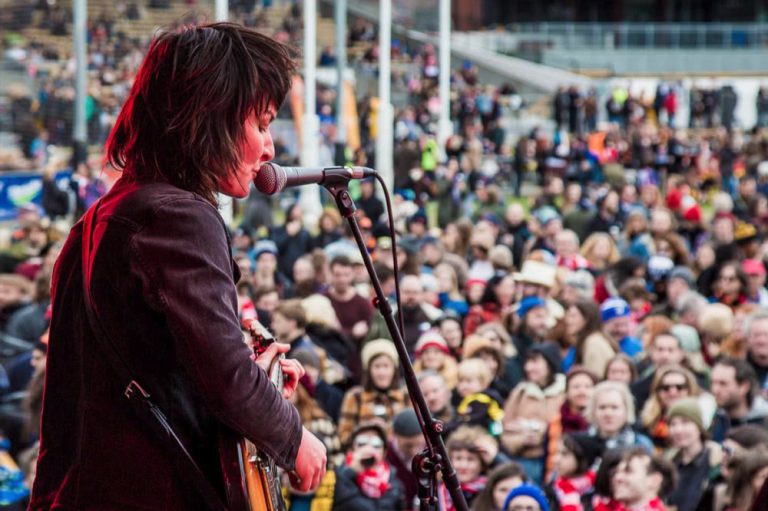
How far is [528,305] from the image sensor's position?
10148mm

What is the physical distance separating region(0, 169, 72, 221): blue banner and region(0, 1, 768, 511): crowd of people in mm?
484

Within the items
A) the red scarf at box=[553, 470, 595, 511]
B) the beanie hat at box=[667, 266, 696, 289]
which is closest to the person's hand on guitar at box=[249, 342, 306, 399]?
the red scarf at box=[553, 470, 595, 511]

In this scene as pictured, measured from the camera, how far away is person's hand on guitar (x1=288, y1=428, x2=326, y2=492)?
2.71 metres

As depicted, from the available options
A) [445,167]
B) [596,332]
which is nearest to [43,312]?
[596,332]

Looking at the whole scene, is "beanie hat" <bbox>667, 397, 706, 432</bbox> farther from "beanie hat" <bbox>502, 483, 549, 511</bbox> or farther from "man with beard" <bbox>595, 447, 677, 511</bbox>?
"beanie hat" <bbox>502, 483, 549, 511</bbox>

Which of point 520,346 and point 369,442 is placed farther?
point 520,346

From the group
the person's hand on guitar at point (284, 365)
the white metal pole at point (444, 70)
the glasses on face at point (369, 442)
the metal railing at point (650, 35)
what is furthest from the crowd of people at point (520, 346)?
the metal railing at point (650, 35)

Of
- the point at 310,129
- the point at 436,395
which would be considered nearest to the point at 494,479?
the point at 436,395

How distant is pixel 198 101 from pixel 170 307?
39cm

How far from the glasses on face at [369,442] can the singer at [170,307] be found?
3997mm

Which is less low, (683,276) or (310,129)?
(310,129)

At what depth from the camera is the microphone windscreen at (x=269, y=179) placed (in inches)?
115

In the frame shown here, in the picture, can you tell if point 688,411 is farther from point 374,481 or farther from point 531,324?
point 531,324

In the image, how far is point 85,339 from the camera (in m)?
2.68
